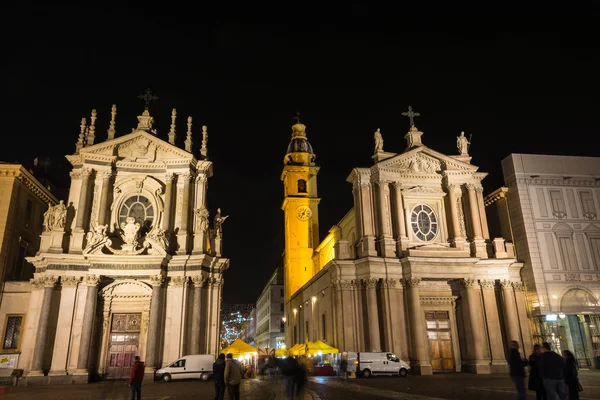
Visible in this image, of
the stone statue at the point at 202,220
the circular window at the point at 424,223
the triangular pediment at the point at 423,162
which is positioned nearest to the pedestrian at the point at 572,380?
the circular window at the point at 424,223

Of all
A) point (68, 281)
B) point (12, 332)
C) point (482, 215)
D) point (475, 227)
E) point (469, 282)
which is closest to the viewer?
point (68, 281)

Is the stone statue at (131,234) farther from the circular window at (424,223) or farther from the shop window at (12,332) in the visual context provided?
the circular window at (424,223)

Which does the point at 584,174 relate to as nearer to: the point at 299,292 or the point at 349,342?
the point at 349,342

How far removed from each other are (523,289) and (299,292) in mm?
24745

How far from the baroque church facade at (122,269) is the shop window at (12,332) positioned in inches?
13.6

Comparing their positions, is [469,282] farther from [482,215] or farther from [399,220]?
[399,220]

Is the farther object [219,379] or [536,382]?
[219,379]

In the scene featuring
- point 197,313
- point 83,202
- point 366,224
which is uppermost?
point 83,202

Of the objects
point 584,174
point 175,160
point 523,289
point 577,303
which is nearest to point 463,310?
point 523,289

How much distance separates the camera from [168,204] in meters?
34.2

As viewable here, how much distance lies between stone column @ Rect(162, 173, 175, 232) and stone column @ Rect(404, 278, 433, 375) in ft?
61.0

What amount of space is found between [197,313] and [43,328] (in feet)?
32.0

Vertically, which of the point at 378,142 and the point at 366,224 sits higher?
the point at 378,142

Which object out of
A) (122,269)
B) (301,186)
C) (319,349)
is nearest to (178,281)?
(122,269)
